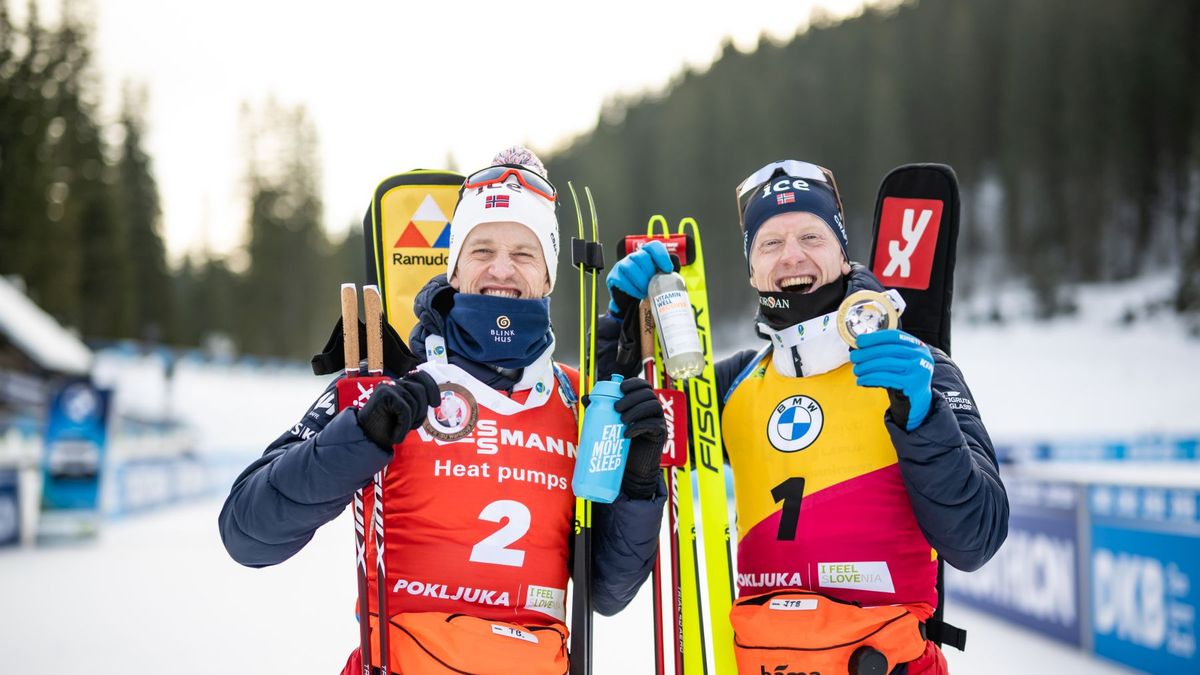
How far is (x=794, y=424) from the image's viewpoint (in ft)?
8.88

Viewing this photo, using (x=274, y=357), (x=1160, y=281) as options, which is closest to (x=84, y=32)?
(x=274, y=357)

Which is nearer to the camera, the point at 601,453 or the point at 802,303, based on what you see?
the point at 601,453

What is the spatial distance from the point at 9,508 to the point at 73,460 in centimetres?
89

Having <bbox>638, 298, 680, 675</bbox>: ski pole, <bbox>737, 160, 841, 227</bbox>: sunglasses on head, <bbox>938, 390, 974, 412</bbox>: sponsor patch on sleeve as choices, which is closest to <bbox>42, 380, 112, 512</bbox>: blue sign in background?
<bbox>638, 298, 680, 675</bbox>: ski pole

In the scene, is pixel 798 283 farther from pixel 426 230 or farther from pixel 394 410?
pixel 426 230

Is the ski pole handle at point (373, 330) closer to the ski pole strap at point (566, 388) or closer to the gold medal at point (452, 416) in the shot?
the gold medal at point (452, 416)

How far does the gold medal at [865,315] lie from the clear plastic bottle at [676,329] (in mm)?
430

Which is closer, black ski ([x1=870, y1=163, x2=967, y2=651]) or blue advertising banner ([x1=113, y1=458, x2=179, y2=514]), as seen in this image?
black ski ([x1=870, y1=163, x2=967, y2=651])

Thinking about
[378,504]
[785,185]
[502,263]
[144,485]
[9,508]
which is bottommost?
[144,485]

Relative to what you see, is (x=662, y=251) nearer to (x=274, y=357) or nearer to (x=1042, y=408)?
(x=1042, y=408)

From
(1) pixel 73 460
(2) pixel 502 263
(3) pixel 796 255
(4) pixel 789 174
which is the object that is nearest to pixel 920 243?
(4) pixel 789 174

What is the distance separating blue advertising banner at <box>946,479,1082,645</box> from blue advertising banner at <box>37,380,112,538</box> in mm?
10686

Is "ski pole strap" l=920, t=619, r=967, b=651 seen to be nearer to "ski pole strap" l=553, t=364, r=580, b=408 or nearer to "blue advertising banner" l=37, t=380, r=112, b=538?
"ski pole strap" l=553, t=364, r=580, b=408

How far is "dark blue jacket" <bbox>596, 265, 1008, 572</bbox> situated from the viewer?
2305mm
